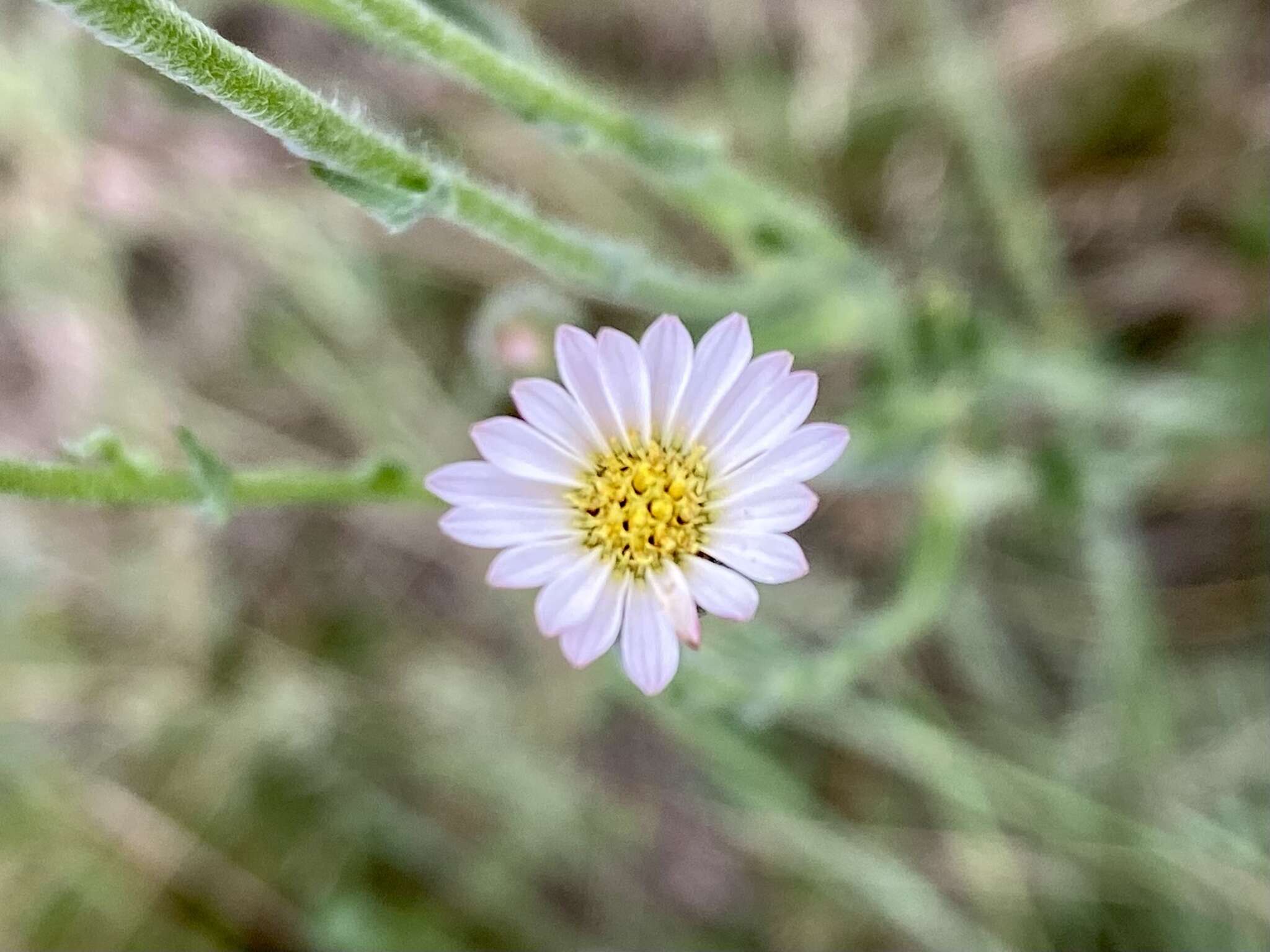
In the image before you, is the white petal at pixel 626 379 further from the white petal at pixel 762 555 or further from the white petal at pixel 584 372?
the white petal at pixel 762 555

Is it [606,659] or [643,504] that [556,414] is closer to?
[643,504]

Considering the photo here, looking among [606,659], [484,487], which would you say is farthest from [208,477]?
[606,659]

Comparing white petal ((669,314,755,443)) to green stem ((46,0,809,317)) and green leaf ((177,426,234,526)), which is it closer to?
green stem ((46,0,809,317))

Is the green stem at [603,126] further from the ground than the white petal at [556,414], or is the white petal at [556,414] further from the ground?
the green stem at [603,126]

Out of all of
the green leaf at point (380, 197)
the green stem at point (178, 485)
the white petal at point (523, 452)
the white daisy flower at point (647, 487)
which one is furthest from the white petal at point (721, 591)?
the green leaf at point (380, 197)

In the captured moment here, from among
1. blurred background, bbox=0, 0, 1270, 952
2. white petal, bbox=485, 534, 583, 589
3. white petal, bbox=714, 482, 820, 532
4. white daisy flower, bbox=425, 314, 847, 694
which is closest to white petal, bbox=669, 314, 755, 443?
white daisy flower, bbox=425, 314, 847, 694

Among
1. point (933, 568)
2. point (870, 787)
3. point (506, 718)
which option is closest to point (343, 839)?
point (506, 718)
